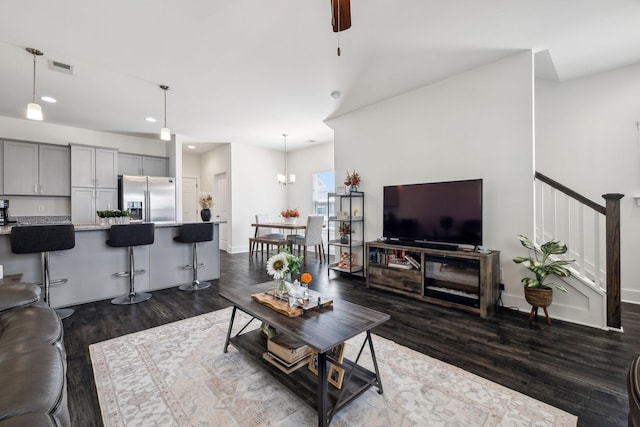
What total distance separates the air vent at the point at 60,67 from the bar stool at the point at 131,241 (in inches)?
73.6

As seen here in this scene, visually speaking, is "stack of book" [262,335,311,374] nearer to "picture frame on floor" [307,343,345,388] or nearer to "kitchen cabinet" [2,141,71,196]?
"picture frame on floor" [307,343,345,388]

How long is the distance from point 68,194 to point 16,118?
148 cm

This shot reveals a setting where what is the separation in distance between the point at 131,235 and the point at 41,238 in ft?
2.58

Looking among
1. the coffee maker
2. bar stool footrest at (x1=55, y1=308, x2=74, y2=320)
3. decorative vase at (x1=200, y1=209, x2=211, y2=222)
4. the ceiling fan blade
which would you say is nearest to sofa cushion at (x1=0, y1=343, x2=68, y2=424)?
the ceiling fan blade

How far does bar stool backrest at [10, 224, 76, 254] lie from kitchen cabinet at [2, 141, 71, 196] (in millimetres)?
3050

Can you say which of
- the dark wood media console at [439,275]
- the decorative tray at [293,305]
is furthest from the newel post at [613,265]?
the decorative tray at [293,305]

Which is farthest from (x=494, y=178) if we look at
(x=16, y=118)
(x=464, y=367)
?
(x=16, y=118)

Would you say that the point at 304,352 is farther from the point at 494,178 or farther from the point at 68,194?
the point at 68,194

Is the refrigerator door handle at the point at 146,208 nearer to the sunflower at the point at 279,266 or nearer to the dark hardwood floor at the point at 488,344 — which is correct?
the dark hardwood floor at the point at 488,344

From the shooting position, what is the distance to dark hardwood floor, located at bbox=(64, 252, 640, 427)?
169 centimetres

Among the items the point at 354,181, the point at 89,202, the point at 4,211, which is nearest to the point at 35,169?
the point at 89,202

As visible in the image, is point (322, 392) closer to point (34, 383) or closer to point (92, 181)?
point (34, 383)

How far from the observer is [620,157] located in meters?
3.29

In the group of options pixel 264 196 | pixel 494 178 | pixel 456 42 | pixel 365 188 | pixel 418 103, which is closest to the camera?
pixel 456 42
